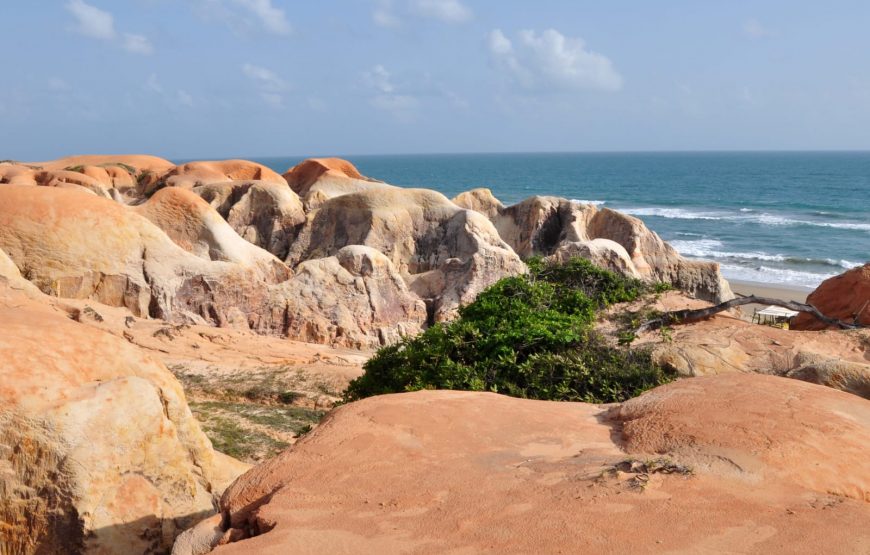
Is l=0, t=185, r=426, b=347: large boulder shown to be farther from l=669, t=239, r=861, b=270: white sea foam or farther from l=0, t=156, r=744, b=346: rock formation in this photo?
l=669, t=239, r=861, b=270: white sea foam

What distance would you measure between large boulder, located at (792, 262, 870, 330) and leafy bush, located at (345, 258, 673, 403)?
6.34 metres

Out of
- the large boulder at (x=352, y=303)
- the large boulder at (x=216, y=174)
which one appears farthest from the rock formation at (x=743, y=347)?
the large boulder at (x=216, y=174)

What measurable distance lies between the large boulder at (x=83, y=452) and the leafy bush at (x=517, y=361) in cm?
372

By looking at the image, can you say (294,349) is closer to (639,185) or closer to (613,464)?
(613,464)

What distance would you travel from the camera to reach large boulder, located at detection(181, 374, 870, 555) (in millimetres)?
3795

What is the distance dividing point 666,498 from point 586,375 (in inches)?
196

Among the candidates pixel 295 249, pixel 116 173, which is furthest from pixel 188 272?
pixel 116 173

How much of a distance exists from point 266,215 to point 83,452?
20.0 metres

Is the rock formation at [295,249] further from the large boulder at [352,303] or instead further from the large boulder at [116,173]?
the large boulder at [116,173]

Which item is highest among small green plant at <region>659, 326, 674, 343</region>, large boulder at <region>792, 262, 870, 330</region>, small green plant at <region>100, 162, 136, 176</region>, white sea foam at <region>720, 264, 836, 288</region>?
small green plant at <region>100, 162, 136, 176</region>

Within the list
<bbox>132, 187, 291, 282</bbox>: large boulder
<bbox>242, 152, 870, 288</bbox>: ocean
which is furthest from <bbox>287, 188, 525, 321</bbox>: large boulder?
<bbox>242, 152, 870, 288</bbox>: ocean

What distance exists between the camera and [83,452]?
5633 millimetres

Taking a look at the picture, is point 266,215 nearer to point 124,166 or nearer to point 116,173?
point 116,173

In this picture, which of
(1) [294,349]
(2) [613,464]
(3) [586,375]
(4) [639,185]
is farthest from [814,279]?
(4) [639,185]
